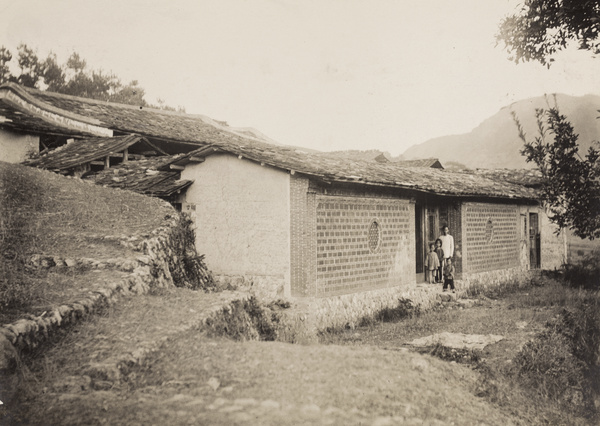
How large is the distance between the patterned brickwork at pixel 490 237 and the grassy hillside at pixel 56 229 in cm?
941

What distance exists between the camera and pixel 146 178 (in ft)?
39.4

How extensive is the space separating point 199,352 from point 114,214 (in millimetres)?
5004

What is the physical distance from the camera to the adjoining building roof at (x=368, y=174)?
9.75 metres

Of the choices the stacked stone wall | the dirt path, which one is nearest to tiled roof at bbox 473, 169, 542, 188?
the stacked stone wall

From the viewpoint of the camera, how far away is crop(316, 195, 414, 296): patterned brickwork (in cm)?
1010

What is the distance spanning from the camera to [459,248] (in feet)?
48.5

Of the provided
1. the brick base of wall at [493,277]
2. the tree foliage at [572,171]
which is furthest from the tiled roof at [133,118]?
the tree foliage at [572,171]

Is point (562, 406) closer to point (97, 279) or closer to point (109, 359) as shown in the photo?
point (109, 359)

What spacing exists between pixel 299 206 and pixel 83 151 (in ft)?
24.5

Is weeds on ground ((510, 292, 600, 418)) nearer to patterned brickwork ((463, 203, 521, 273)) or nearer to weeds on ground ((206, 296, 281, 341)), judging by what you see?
weeds on ground ((206, 296, 281, 341))

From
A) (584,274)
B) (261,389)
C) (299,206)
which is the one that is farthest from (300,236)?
(584,274)

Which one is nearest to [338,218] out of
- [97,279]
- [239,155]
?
[239,155]

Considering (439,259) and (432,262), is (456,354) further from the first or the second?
(439,259)

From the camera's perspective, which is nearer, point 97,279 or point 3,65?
point 97,279
